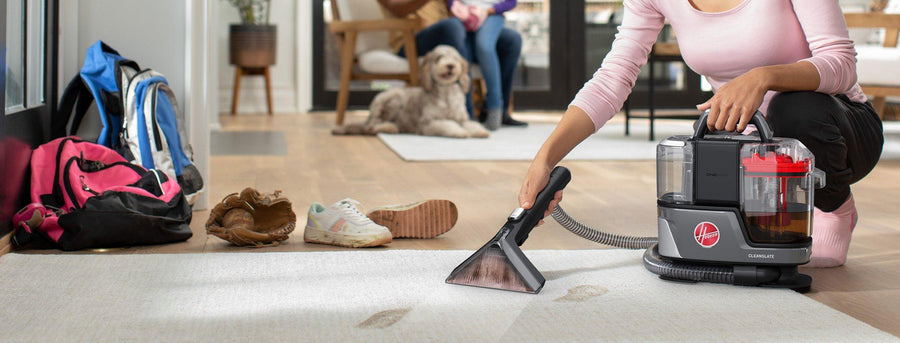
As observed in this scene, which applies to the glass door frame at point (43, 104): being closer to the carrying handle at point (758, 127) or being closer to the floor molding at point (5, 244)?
the floor molding at point (5, 244)

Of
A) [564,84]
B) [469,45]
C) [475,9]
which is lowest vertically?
[564,84]

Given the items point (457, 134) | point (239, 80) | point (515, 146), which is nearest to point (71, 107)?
point (515, 146)

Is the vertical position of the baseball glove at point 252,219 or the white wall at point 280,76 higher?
the white wall at point 280,76

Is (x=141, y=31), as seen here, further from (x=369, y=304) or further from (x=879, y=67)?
(x=879, y=67)

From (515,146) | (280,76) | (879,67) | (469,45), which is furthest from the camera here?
(280,76)

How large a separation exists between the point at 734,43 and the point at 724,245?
341mm

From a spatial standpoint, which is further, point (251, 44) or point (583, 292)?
point (251, 44)

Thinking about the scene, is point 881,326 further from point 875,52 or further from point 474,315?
point 875,52

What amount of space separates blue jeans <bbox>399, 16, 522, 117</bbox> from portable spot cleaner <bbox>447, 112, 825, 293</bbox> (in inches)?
145

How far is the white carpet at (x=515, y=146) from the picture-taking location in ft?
12.1

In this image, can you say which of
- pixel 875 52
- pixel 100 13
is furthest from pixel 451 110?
pixel 100 13

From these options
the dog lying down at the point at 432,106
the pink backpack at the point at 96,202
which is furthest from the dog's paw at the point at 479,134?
the pink backpack at the point at 96,202

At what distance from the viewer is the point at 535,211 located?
1.46 metres

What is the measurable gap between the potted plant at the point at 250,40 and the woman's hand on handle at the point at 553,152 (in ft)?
16.2
